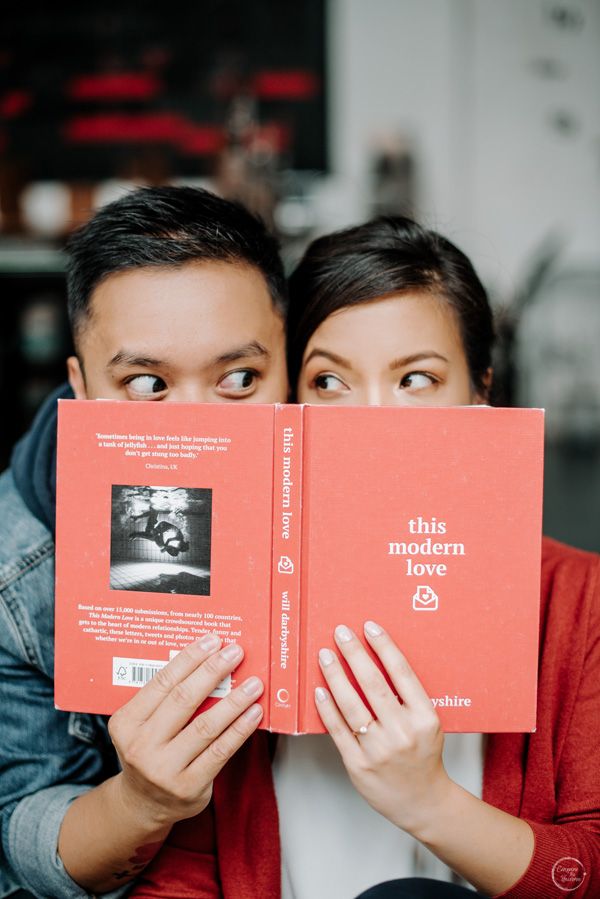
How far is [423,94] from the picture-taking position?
4.61m

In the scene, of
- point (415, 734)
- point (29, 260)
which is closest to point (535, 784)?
point (415, 734)

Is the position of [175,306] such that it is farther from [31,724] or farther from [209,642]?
[31,724]

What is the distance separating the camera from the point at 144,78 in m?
4.28

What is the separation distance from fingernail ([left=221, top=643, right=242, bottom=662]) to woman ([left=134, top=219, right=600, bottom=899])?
8 cm

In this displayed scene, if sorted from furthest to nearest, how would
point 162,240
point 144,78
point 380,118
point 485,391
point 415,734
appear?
1. point 380,118
2. point 144,78
3. point 485,391
4. point 162,240
5. point 415,734

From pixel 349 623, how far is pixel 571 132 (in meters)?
4.39

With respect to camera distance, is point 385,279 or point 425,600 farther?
point 385,279

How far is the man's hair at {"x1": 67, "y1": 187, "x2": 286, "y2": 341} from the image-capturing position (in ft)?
3.10

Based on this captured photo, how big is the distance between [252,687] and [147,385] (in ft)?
1.26

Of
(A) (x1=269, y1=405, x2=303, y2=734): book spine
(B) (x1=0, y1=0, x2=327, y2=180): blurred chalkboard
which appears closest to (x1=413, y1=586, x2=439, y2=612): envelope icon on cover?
(A) (x1=269, y1=405, x2=303, y2=734): book spine

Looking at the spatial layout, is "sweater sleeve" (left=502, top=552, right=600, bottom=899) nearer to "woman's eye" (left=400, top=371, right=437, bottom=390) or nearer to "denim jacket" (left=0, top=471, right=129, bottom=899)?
"woman's eye" (left=400, top=371, right=437, bottom=390)

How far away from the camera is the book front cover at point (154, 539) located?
75cm

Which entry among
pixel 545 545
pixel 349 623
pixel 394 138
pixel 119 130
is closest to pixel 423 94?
pixel 394 138

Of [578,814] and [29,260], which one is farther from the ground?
[29,260]
